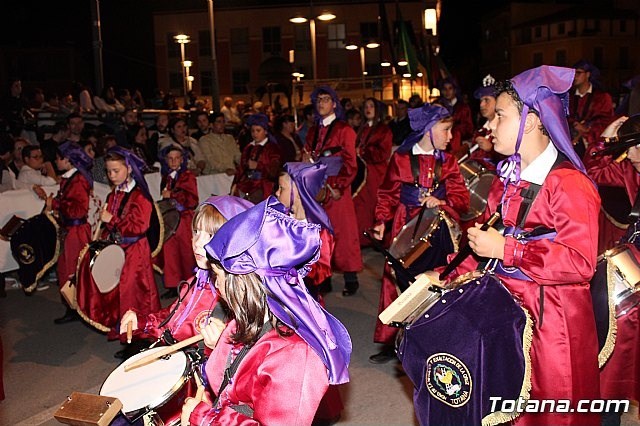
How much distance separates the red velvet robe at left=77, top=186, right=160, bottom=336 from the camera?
6.39 m

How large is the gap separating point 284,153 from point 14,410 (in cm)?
529

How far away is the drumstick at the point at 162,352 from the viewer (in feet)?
9.75

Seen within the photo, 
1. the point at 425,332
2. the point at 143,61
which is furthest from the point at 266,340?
the point at 143,61

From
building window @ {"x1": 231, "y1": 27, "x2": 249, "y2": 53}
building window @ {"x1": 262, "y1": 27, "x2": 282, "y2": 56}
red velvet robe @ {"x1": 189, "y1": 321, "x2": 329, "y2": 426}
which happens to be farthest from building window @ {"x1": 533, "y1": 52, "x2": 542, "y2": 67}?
red velvet robe @ {"x1": 189, "y1": 321, "x2": 329, "y2": 426}

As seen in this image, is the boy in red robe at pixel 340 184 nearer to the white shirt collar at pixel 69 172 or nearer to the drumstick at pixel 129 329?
the white shirt collar at pixel 69 172

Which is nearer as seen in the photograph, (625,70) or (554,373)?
(554,373)

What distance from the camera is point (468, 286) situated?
3258mm

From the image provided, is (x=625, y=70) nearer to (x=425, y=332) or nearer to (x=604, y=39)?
(x=604, y=39)

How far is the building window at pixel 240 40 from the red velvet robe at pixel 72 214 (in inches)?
1776

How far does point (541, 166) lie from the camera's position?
3.37 metres

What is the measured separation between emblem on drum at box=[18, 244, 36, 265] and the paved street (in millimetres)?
569

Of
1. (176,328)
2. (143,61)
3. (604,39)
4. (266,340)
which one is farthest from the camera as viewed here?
(604,39)

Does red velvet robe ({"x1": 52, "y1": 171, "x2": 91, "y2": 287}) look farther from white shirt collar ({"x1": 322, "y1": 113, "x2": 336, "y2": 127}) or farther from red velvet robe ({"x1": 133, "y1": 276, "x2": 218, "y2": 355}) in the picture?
red velvet robe ({"x1": 133, "y1": 276, "x2": 218, "y2": 355})

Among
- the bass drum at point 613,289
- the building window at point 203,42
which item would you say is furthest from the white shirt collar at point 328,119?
the building window at point 203,42
